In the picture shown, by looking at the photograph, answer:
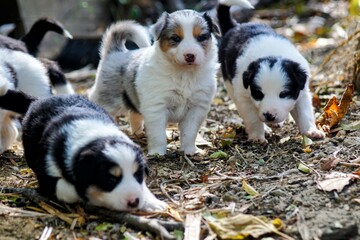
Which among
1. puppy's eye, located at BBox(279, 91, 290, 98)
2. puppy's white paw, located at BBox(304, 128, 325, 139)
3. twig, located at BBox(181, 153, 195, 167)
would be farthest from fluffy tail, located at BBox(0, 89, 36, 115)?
puppy's white paw, located at BBox(304, 128, 325, 139)

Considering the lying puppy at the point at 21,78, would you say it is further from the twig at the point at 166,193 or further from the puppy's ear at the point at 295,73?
the puppy's ear at the point at 295,73

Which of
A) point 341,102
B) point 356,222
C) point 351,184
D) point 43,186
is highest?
point 341,102

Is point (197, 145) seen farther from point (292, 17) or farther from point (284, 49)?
point (292, 17)

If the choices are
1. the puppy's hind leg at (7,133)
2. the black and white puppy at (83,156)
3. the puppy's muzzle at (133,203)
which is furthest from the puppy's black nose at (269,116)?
the puppy's hind leg at (7,133)

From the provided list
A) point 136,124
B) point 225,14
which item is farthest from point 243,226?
point 225,14

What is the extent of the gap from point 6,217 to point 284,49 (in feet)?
11.3

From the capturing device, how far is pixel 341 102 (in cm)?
691

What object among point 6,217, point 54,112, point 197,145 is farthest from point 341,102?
point 6,217

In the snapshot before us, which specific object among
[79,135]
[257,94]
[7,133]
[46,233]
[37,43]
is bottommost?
[46,233]

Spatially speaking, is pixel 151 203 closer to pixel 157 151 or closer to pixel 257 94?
pixel 157 151

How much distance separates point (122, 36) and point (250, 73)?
5.60 feet

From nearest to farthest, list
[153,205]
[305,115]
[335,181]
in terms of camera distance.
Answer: [153,205] → [335,181] → [305,115]

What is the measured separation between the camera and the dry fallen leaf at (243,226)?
4.34 meters

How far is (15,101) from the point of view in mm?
5703
